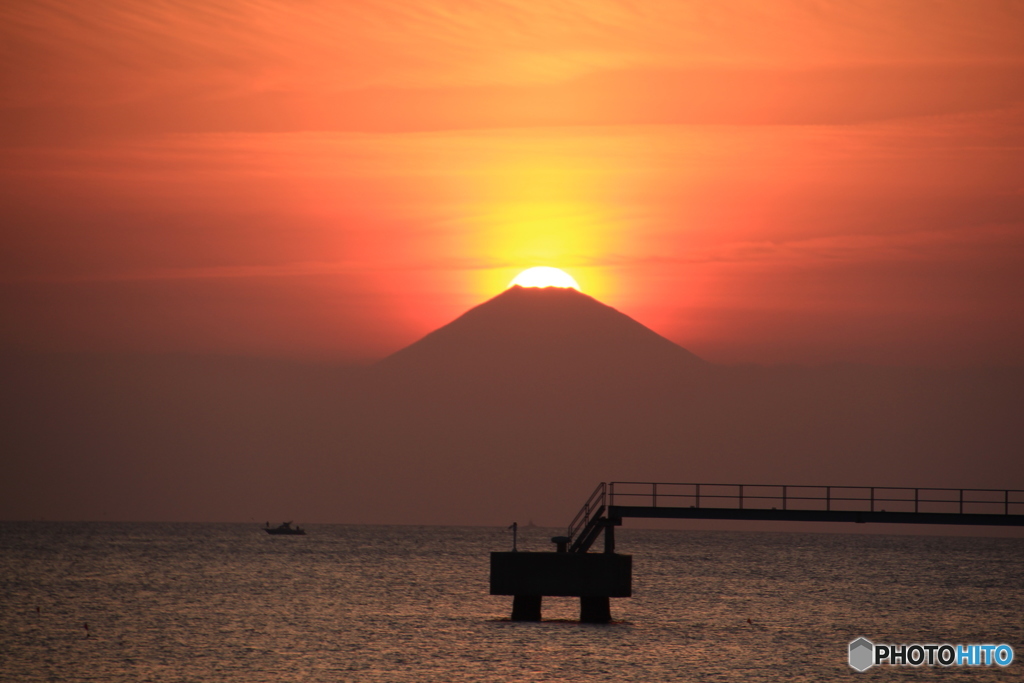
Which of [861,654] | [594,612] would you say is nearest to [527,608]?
[594,612]

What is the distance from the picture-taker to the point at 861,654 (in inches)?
2643

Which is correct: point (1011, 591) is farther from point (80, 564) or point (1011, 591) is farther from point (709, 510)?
point (80, 564)

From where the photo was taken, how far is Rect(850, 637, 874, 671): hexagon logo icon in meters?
62.3

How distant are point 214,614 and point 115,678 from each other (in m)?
32.2


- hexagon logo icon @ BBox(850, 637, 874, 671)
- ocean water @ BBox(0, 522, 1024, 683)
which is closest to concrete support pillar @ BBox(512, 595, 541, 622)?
ocean water @ BBox(0, 522, 1024, 683)

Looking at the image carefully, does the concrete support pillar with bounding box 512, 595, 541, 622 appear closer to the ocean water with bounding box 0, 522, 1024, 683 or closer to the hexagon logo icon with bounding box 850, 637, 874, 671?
the ocean water with bounding box 0, 522, 1024, 683

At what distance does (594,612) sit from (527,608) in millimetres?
4235

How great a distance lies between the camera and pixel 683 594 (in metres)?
115

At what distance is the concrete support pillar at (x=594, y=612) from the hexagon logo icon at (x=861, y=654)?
42.7 ft

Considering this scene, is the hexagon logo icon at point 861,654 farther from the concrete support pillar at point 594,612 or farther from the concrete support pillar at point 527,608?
the concrete support pillar at point 527,608

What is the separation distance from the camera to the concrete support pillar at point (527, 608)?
68.2 metres

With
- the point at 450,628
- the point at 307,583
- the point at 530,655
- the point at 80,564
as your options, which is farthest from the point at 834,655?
the point at 80,564

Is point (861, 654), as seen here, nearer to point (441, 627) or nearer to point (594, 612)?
point (594, 612)

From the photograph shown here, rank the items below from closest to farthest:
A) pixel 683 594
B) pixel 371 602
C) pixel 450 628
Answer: pixel 450 628, pixel 371 602, pixel 683 594
